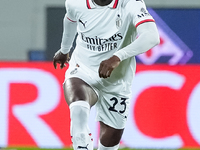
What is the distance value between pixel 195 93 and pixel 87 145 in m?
2.92

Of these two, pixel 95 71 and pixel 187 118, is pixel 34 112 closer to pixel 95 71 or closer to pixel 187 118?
pixel 187 118

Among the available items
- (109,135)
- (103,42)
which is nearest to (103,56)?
(103,42)

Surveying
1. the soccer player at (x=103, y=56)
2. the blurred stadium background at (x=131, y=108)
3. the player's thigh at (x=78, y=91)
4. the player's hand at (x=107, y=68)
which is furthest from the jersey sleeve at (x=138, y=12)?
the blurred stadium background at (x=131, y=108)

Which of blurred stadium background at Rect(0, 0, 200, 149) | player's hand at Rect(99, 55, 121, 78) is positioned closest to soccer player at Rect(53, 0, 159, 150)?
player's hand at Rect(99, 55, 121, 78)

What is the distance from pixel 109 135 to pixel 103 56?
676mm

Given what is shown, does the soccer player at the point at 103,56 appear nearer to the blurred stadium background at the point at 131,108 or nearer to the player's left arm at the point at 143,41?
the player's left arm at the point at 143,41

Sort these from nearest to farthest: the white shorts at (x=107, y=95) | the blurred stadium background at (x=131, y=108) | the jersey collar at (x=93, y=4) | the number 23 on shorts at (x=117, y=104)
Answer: the jersey collar at (x=93, y=4) < the white shorts at (x=107, y=95) < the number 23 on shorts at (x=117, y=104) < the blurred stadium background at (x=131, y=108)

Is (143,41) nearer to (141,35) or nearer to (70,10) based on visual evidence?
(141,35)

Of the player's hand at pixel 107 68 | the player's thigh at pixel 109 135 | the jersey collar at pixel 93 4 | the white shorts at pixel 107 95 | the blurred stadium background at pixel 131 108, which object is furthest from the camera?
the blurred stadium background at pixel 131 108

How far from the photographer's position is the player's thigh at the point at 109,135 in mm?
3770

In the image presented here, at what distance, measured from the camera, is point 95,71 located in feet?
11.3

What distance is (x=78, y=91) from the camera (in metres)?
3.18

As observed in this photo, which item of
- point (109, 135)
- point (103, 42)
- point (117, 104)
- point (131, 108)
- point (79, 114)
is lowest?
point (131, 108)

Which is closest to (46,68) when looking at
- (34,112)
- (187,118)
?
(34,112)
